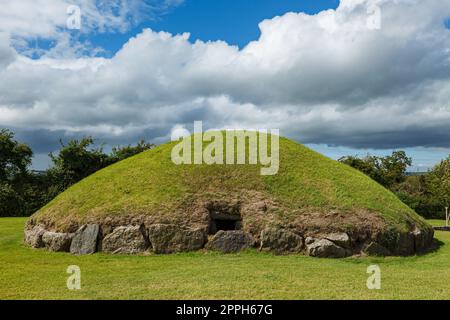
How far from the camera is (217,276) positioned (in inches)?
457

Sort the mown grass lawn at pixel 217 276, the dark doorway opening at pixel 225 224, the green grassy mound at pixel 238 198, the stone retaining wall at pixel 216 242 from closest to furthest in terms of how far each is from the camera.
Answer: the mown grass lawn at pixel 217 276, the stone retaining wall at pixel 216 242, the green grassy mound at pixel 238 198, the dark doorway opening at pixel 225 224

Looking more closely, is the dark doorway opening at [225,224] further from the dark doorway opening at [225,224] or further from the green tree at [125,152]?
the green tree at [125,152]

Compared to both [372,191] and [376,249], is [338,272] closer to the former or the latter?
[376,249]

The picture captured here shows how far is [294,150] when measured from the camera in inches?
848

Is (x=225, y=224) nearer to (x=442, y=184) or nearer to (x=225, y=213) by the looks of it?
(x=225, y=213)

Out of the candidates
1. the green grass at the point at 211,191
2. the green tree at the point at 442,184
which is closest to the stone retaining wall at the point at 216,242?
the green grass at the point at 211,191

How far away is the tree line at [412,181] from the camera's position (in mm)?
38500

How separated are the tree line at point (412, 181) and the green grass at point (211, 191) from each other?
21.2 meters

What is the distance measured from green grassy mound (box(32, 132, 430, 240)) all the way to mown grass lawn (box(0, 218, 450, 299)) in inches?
62.4

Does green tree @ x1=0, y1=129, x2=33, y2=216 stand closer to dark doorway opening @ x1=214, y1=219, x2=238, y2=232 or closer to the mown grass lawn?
the mown grass lawn

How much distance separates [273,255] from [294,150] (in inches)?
308

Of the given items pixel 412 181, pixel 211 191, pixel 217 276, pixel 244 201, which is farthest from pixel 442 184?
pixel 217 276

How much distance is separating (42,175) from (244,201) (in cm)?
3073

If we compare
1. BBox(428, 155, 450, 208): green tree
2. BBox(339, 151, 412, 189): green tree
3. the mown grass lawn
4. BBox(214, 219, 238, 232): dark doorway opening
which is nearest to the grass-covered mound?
BBox(214, 219, 238, 232): dark doorway opening
